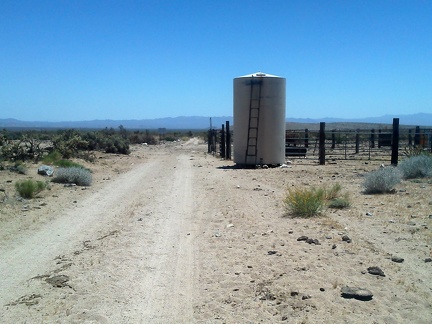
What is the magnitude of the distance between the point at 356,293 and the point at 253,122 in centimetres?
1734

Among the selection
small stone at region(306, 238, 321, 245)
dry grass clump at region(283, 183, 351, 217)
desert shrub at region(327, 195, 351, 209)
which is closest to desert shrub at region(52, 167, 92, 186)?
dry grass clump at region(283, 183, 351, 217)

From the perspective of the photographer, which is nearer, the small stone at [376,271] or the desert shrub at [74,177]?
the small stone at [376,271]

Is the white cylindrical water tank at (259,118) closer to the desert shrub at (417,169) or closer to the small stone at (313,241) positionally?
the desert shrub at (417,169)

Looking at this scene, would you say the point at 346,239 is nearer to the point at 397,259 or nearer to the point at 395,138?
the point at 397,259

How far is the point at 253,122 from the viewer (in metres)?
23.1

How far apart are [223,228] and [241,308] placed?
4222 millimetres

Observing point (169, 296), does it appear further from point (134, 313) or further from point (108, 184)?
point (108, 184)

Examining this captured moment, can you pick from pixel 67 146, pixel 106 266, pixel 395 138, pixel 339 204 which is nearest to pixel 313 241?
pixel 339 204

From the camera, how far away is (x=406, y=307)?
226 inches

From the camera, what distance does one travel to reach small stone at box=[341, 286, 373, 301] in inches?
236

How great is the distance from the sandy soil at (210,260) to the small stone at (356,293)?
78 mm

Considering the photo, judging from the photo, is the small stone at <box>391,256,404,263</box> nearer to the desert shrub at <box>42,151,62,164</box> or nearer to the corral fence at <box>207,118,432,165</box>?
the corral fence at <box>207,118,432,165</box>

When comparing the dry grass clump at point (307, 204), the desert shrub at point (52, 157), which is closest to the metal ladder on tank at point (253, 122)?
the desert shrub at point (52, 157)

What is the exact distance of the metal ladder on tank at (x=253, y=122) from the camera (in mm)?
22734
